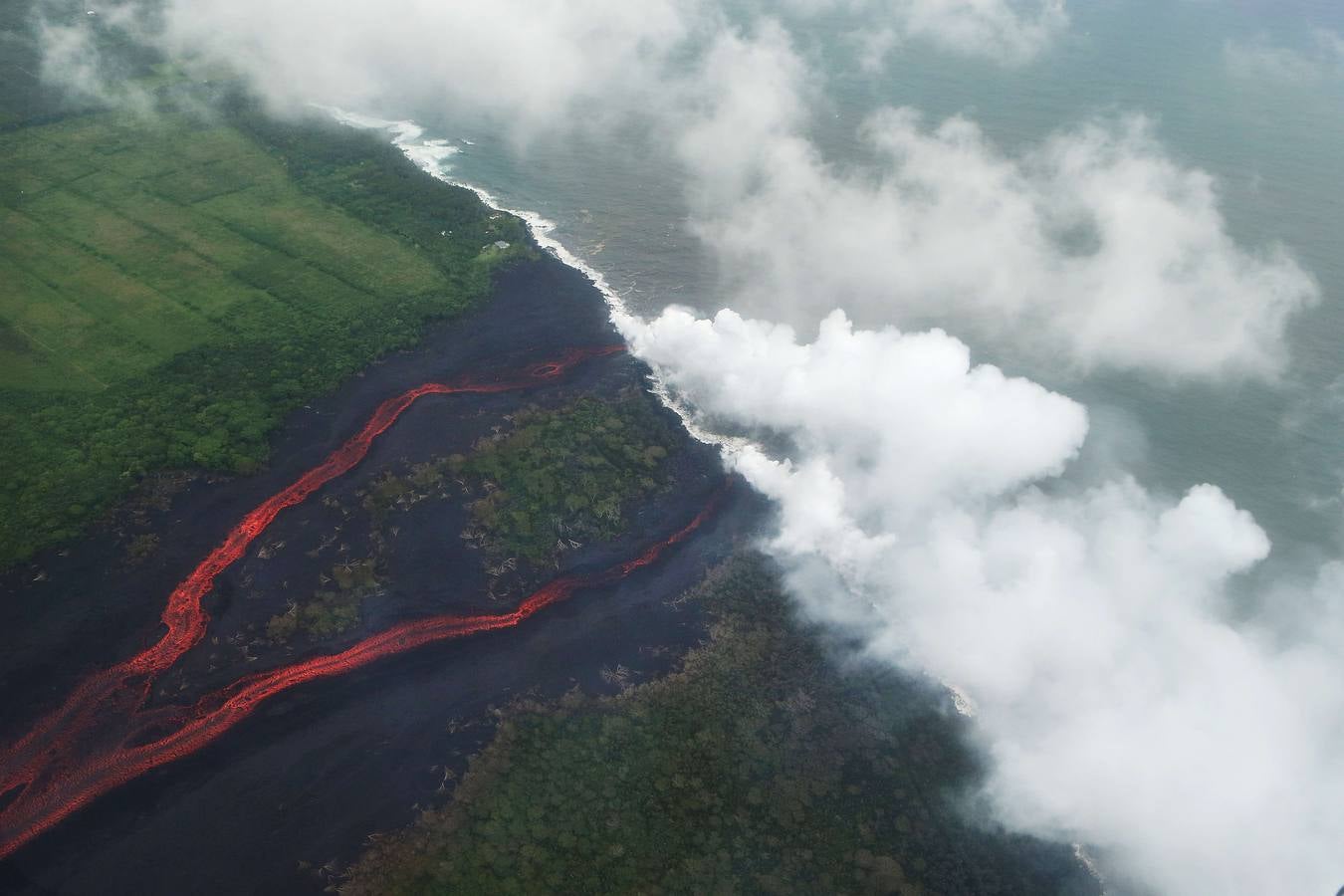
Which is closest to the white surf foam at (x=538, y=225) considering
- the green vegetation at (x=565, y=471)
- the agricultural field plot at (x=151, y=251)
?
the green vegetation at (x=565, y=471)

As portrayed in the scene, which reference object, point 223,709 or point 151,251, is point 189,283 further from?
point 223,709

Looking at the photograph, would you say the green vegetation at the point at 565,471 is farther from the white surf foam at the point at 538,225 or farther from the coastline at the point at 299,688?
the white surf foam at the point at 538,225

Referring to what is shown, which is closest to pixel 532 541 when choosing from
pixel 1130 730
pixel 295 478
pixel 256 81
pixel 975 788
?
pixel 295 478

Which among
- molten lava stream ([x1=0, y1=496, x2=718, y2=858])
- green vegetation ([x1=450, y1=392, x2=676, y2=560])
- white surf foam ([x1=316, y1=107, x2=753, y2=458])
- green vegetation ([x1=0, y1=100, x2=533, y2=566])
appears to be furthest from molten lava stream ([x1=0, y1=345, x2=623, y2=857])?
white surf foam ([x1=316, y1=107, x2=753, y2=458])

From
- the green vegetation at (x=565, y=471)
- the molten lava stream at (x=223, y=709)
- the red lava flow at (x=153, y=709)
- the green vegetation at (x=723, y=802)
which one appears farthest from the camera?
the green vegetation at (x=565, y=471)

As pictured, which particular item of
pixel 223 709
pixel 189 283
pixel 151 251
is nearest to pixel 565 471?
pixel 223 709

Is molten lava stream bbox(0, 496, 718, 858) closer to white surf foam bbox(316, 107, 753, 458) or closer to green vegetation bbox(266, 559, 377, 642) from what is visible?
green vegetation bbox(266, 559, 377, 642)
